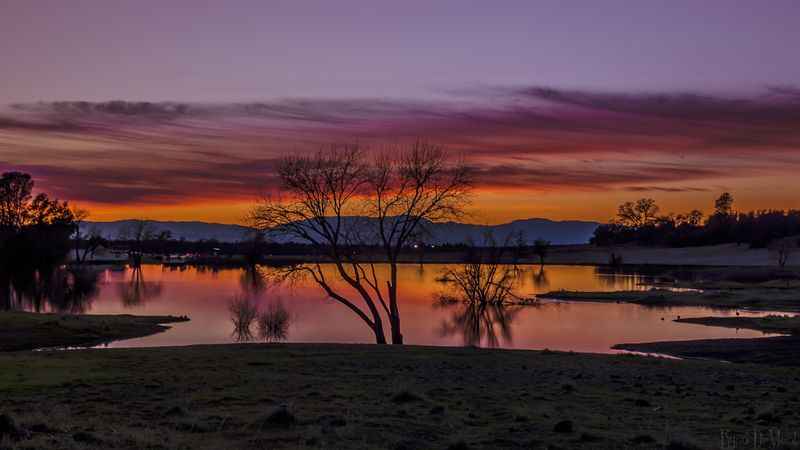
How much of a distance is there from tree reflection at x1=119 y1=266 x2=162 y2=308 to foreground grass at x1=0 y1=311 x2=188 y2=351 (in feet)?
60.2

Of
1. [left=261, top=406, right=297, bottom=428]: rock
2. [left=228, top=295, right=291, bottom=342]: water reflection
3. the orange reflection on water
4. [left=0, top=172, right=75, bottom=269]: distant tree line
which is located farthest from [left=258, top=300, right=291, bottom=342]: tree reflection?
[left=0, top=172, right=75, bottom=269]: distant tree line

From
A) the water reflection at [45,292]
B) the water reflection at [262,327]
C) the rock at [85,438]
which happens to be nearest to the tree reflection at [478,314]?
the water reflection at [262,327]

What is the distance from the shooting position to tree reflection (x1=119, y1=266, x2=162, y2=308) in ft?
222

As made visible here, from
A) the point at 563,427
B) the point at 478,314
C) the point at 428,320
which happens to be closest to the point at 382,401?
the point at 563,427

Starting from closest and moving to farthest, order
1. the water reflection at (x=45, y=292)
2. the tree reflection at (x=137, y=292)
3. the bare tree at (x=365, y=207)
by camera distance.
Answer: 1. the bare tree at (x=365, y=207)
2. the water reflection at (x=45, y=292)
3. the tree reflection at (x=137, y=292)

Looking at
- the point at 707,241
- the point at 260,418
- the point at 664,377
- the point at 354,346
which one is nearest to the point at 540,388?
the point at 664,377

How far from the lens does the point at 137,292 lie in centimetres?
7894

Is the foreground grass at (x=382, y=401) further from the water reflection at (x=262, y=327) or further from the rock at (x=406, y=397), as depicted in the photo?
the water reflection at (x=262, y=327)

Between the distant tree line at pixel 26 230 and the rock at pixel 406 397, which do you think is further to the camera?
the distant tree line at pixel 26 230

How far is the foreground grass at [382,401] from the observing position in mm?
10922

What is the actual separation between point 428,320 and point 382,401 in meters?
38.2

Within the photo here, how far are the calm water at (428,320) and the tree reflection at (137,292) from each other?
0.35 ft

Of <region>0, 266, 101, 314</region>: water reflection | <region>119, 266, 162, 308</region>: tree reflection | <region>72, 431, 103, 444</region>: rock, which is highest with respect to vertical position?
<region>72, 431, 103, 444</region>: rock

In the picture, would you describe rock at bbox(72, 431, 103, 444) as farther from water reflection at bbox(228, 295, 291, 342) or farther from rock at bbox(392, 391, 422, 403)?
water reflection at bbox(228, 295, 291, 342)
